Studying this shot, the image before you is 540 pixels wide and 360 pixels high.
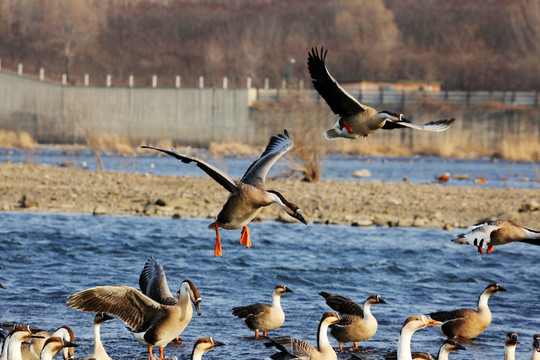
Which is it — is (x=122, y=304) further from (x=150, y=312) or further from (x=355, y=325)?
(x=355, y=325)

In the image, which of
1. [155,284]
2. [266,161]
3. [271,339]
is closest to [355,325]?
[271,339]

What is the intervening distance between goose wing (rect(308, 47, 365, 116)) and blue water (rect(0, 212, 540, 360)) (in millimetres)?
3446

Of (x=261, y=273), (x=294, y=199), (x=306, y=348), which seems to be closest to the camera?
(x=306, y=348)

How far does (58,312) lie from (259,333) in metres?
2.74

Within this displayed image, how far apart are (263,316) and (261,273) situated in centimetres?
433

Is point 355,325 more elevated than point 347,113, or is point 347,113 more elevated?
point 347,113

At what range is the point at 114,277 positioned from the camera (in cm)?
1499

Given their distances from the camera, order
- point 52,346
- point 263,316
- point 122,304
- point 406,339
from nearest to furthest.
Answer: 1. point 52,346
2. point 122,304
3. point 406,339
4. point 263,316

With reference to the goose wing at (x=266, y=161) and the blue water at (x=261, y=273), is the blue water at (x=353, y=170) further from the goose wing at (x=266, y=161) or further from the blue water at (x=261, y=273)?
the goose wing at (x=266, y=161)

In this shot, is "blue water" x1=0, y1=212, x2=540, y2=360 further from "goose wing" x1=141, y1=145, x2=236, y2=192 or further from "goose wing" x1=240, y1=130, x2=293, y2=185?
"goose wing" x1=141, y1=145, x2=236, y2=192

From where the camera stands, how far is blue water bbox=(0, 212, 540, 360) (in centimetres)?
1163

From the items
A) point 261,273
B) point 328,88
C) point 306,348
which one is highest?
point 328,88

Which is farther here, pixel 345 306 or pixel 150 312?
pixel 345 306

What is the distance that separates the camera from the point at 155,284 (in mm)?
9977
